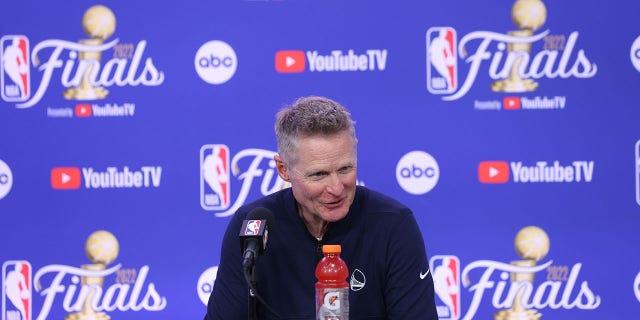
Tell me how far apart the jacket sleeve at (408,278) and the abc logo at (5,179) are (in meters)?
2.29

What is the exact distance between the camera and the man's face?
204 cm

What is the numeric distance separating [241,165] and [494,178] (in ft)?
3.74

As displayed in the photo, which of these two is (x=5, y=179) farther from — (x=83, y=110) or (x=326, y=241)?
(x=326, y=241)

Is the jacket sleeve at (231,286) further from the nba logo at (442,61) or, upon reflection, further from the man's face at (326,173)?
the nba logo at (442,61)

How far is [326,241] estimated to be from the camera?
2.15 m

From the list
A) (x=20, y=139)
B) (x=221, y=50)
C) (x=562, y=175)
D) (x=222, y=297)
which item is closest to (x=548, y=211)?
(x=562, y=175)

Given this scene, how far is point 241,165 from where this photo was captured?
3.66 meters

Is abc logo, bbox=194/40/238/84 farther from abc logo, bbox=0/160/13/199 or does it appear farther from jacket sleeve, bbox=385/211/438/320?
jacket sleeve, bbox=385/211/438/320

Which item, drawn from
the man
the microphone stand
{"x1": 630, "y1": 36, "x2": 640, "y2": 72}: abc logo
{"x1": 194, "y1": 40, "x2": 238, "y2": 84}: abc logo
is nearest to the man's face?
the man

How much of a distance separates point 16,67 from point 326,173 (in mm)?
2255

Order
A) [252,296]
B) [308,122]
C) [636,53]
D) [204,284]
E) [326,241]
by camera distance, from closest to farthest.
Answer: [252,296]
[308,122]
[326,241]
[636,53]
[204,284]

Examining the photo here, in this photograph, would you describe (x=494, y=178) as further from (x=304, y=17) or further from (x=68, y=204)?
(x=68, y=204)

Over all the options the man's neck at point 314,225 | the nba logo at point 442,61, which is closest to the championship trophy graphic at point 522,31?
the nba logo at point 442,61

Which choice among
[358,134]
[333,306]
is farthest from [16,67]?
[333,306]
